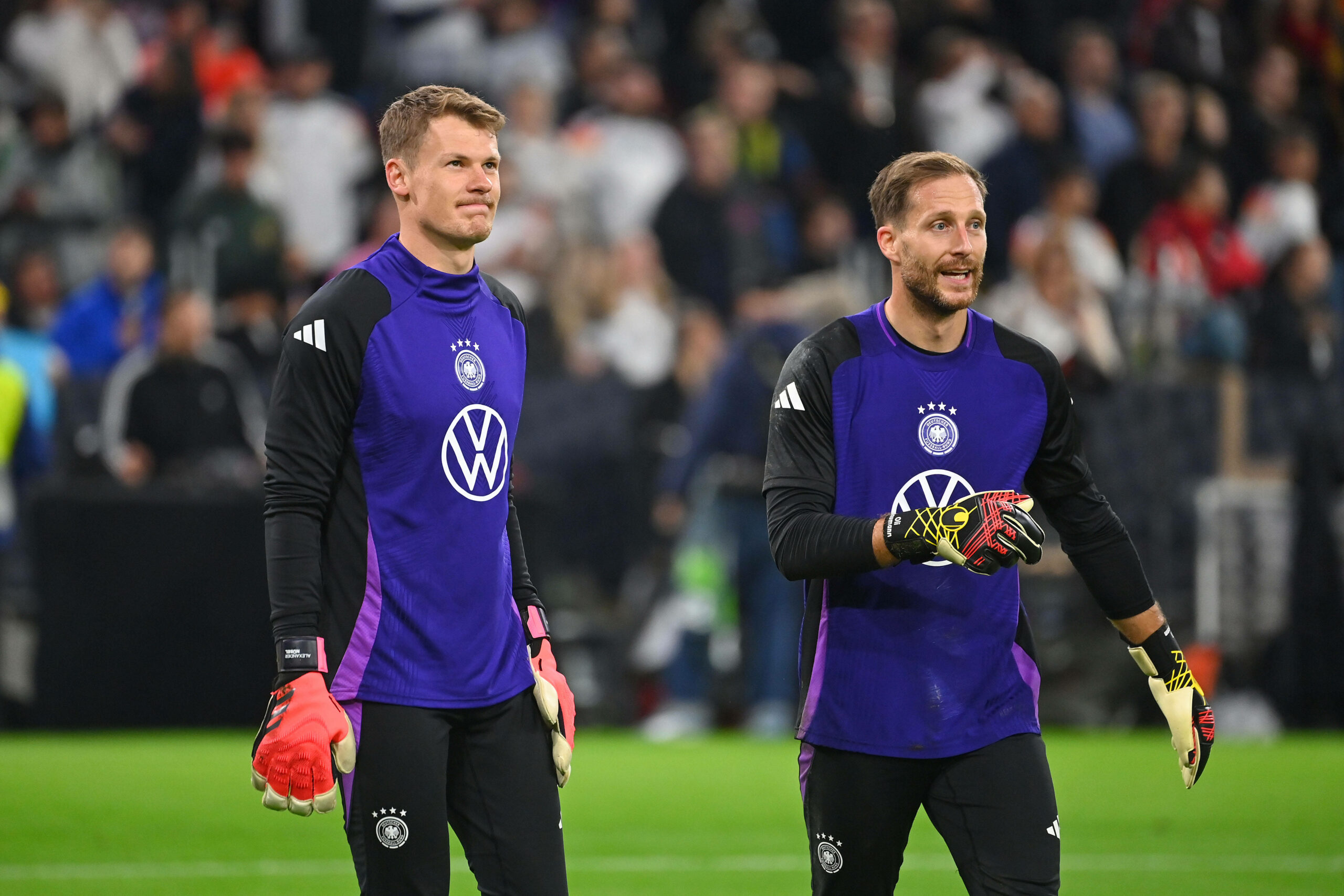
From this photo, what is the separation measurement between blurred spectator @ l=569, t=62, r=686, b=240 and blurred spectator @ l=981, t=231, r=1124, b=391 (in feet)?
11.0

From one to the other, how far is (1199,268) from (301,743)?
40.5 feet

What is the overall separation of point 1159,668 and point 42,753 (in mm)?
7922

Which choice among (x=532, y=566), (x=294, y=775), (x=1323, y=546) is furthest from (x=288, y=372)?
(x=1323, y=546)

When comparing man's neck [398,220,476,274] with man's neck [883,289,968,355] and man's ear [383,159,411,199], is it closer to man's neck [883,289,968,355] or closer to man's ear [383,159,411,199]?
man's ear [383,159,411,199]

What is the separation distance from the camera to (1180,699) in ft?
14.9

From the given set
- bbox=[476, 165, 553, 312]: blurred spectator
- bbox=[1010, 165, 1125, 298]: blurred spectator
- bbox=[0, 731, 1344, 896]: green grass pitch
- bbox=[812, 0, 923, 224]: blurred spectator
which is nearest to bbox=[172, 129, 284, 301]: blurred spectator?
bbox=[476, 165, 553, 312]: blurred spectator

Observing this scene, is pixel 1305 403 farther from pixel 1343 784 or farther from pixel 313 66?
pixel 313 66

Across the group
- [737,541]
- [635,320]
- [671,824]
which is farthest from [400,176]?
[635,320]

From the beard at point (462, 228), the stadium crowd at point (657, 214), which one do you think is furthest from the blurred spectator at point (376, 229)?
the beard at point (462, 228)

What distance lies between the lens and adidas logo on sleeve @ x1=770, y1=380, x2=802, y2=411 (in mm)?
4379

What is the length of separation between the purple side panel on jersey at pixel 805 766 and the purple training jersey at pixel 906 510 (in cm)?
4

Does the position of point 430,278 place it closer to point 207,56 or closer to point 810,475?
point 810,475

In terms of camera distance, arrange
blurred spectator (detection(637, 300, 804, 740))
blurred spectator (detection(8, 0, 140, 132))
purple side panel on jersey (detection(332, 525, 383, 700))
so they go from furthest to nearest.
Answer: blurred spectator (detection(8, 0, 140, 132)) < blurred spectator (detection(637, 300, 804, 740)) < purple side panel on jersey (detection(332, 525, 383, 700))

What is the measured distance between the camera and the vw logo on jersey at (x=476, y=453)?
13.5ft
